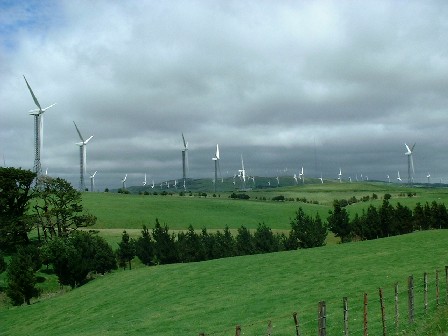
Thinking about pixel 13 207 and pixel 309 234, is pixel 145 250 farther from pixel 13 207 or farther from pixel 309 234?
pixel 309 234

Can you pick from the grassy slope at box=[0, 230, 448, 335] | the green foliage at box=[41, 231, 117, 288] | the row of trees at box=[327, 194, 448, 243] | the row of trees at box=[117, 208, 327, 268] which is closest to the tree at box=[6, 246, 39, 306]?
the green foliage at box=[41, 231, 117, 288]

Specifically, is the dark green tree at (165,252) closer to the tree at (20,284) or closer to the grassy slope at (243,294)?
the grassy slope at (243,294)

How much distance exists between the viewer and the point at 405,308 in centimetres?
3091

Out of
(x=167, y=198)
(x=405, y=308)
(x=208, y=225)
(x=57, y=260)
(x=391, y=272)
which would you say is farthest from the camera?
(x=167, y=198)

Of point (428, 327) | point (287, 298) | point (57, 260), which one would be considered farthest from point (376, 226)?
point (428, 327)

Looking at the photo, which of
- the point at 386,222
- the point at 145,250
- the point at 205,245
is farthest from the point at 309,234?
the point at 145,250

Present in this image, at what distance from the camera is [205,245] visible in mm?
97812

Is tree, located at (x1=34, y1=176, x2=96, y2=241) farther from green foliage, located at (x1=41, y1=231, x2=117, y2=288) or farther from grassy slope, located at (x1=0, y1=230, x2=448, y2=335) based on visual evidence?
grassy slope, located at (x1=0, y1=230, x2=448, y2=335)

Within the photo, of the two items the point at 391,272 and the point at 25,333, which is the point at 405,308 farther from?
the point at 25,333

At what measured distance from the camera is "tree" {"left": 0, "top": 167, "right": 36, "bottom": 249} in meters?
97.7

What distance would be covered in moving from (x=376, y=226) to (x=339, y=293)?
236ft

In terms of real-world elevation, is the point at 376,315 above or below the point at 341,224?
below

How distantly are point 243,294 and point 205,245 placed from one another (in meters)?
51.0

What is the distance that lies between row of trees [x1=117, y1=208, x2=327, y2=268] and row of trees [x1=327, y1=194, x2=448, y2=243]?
32.0 feet
